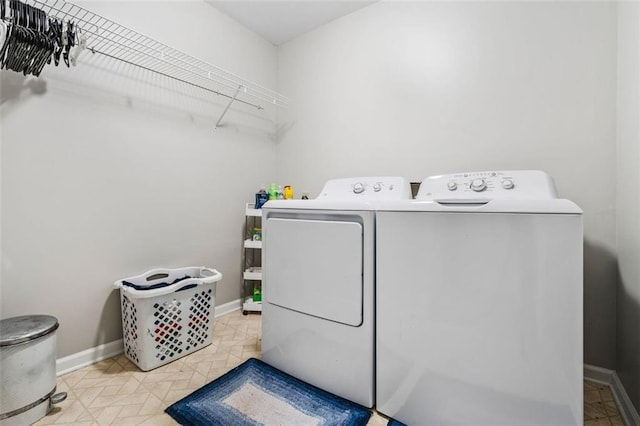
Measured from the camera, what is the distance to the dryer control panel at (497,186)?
1.30 metres

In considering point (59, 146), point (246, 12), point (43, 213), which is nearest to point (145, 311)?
point (43, 213)

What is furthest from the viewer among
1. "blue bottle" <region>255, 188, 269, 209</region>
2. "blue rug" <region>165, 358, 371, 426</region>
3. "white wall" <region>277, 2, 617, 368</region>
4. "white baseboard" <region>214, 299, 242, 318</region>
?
"blue bottle" <region>255, 188, 269, 209</region>

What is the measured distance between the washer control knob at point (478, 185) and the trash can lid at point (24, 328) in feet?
6.54

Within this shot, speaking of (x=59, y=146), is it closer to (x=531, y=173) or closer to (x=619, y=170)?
(x=531, y=173)

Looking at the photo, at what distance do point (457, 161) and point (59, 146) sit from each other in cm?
228

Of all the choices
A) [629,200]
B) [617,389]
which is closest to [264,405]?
[617,389]

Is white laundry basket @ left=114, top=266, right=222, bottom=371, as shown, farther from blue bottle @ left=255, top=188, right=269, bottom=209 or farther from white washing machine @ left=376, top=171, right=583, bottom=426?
white washing machine @ left=376, top=171, right=583, bottom=426

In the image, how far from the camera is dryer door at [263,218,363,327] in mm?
1285

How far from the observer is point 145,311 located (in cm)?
154

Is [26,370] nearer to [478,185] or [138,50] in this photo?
[138,50]

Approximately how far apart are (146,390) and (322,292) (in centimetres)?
98

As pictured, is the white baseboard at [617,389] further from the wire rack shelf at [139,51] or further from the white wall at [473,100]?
the wire rack shelf at [139,51]

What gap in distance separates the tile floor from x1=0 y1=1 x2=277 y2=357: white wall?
238 mm

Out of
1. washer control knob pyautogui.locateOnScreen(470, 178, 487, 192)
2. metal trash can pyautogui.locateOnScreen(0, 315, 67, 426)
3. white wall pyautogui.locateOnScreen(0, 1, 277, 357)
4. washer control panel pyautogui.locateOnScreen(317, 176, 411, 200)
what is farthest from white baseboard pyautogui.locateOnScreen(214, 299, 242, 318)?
washer control knob pyautogui.locateOnScreen(470, 178, 487, 192)
